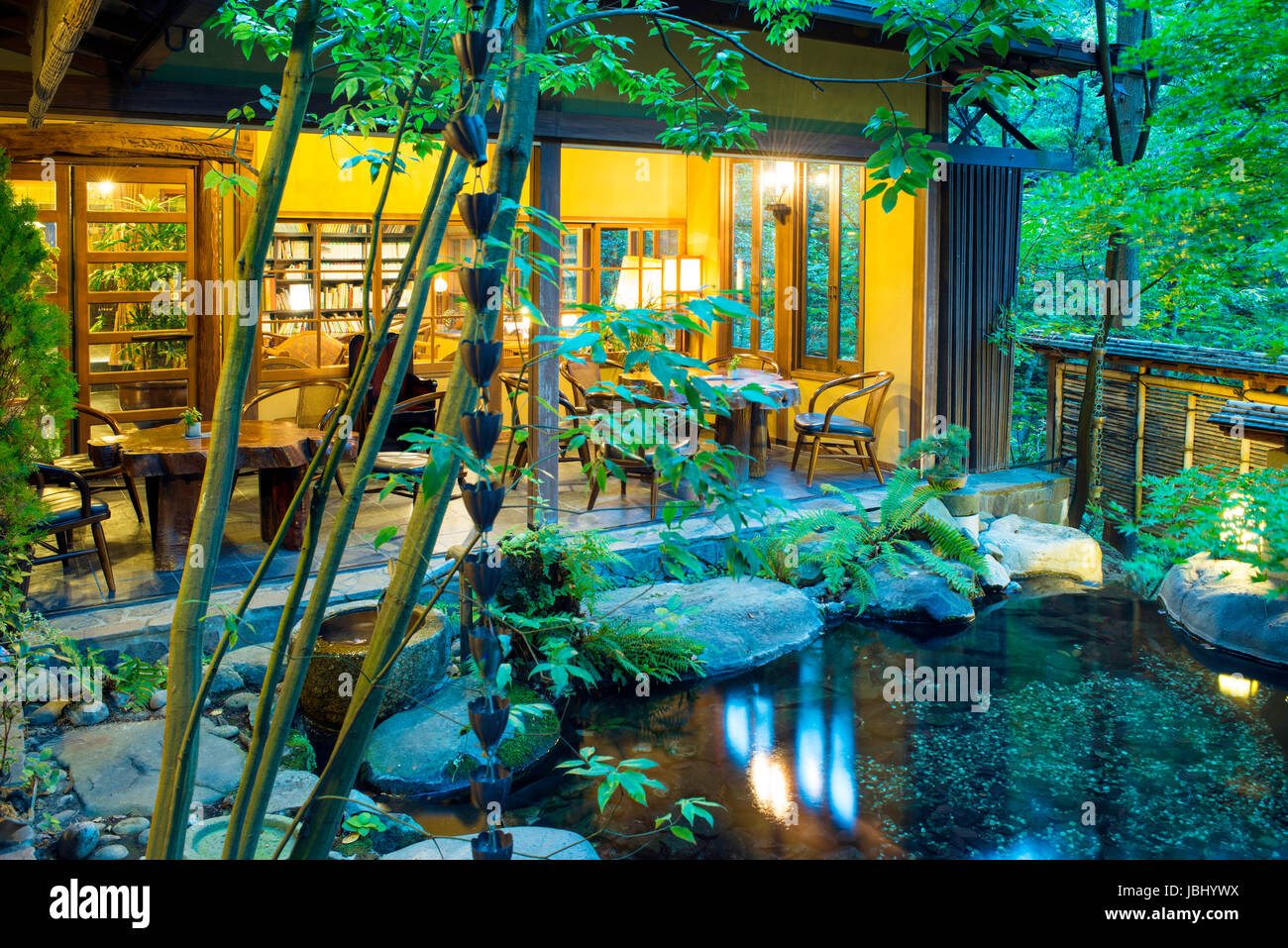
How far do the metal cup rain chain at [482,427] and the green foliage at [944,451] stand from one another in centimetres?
743

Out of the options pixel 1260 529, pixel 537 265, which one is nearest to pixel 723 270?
pixel 1260 529

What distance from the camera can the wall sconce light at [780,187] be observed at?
10.5m

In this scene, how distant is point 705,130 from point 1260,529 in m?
6.29

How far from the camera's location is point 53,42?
406 cm

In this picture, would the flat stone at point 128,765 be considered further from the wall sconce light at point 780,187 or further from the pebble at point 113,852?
the wall sconce light at point 780,187

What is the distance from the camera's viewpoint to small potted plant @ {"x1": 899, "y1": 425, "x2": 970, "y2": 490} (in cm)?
873

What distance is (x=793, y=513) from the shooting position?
8.12 meters

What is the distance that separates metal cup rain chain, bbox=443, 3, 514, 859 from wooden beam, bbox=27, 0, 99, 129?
2449 millimetres

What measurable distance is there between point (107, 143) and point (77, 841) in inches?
253

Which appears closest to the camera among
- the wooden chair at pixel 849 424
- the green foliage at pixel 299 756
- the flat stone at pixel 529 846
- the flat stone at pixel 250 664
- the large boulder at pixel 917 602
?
the flat stone at pixel 529 846

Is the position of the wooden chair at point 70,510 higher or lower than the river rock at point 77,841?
higher

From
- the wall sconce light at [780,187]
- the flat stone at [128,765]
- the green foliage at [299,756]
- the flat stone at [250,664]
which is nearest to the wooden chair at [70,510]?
the flat stone at [250,664]

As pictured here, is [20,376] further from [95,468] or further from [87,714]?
[95,468]

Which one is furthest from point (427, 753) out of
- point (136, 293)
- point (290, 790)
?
point (136, 293)
